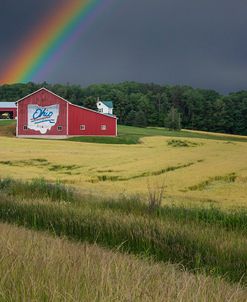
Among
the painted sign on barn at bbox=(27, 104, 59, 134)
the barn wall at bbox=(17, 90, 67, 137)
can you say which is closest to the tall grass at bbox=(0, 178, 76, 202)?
the barn wall at bbox=(17, 90, 67, 137)

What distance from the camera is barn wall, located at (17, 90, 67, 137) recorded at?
7856cm

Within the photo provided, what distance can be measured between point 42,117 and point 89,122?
7463 mm

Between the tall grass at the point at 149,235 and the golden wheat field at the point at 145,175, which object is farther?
the golden wheat field at the point at 145,175

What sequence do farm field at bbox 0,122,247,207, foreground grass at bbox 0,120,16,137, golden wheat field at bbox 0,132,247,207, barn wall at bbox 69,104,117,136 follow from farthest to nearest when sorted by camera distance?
1. foreground grass at bbox 0,120,16,137
2. barn wall at bbox 69,104,117,136
3. golden wheat field at bbox 0,132,247,207
4. farm field at bbox 0,122,247,207

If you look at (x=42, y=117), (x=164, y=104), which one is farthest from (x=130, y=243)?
(x=164, y=104)

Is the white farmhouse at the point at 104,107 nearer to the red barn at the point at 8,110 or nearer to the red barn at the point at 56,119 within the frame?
the red barn at the point at 8,110

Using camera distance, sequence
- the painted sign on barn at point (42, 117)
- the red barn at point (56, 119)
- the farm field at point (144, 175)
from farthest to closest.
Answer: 1. the painted sign on barn at point (42, 117)
2. the red barn at point (56, 119)
3. the farm field at point (144, 175)

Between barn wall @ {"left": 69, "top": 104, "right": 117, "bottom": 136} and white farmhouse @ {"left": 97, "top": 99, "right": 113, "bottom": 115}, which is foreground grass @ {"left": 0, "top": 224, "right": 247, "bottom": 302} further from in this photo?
white farmhouse @ {"left": 97, "top": 99, "right": 113, "bottom": 115}

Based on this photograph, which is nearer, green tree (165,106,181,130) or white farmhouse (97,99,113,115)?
green tree (165,106,181,130)

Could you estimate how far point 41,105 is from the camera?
8038 cm

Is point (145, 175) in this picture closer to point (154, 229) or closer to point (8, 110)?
point (154, 229)

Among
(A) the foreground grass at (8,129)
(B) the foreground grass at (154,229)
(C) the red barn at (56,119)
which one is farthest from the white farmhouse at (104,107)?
(B) the foreground grass at (154,229)

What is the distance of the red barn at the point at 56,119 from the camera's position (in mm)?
78688

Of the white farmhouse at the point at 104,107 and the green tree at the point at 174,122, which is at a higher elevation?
the white farmhouse at the point at 104,107
